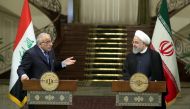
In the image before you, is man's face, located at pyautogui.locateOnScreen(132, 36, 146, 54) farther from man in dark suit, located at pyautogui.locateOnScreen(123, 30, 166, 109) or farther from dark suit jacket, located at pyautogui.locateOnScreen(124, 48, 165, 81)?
dark suit jacket, located at pyautogui.locateOnScreen(124, 48, 165, 81)

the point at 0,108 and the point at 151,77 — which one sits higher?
the point at 151,77

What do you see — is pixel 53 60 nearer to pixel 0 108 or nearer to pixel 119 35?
pixel 0 108

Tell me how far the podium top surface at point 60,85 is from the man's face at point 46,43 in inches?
27.0

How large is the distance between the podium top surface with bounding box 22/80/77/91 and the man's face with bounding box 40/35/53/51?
2.25 feet

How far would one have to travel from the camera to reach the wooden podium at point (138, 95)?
5.05 m

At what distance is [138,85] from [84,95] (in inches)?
245

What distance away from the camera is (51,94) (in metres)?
5.04

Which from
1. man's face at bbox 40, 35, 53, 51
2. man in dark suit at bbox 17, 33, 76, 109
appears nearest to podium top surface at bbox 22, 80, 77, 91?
man in dark suit at bbox 17, 33, 76, 109

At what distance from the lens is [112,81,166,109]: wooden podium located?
505 centimetres

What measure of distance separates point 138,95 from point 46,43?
4.39 ft

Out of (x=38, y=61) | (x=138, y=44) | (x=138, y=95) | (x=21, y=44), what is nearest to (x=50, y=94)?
(x=38, y=61)

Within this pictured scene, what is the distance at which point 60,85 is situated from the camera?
505 cm

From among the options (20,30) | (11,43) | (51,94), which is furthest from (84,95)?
(51,94)

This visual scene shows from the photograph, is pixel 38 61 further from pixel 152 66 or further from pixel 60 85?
pixel 152 66
